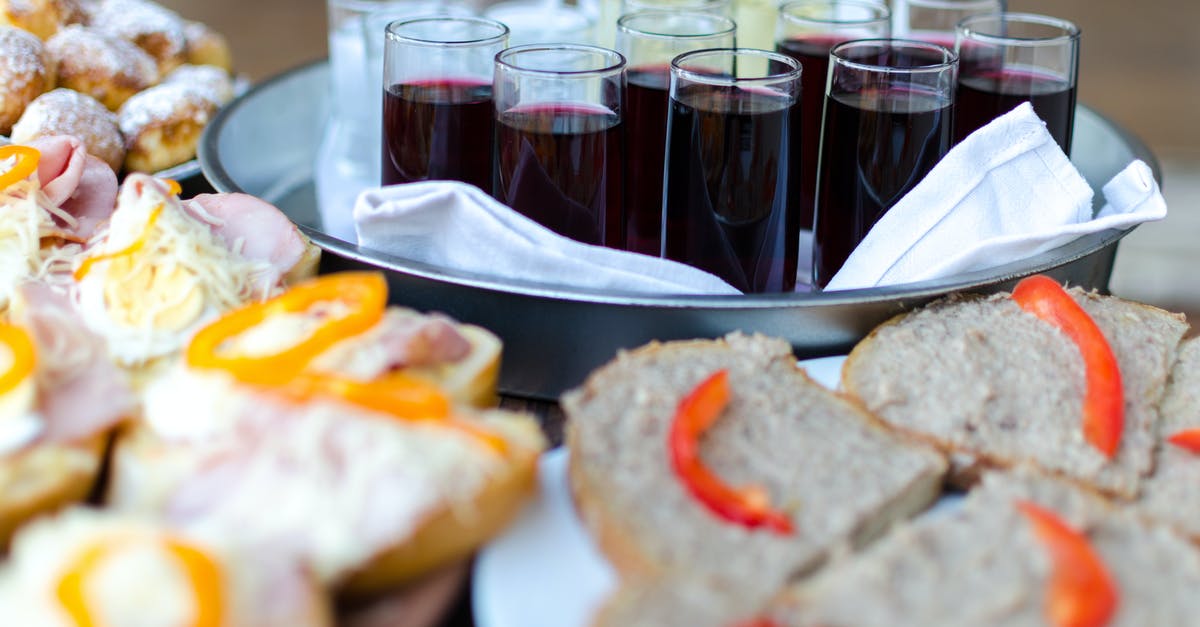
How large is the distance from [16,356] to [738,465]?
2.40 feet

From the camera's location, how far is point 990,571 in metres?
0.99

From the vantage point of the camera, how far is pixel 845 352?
150 cm

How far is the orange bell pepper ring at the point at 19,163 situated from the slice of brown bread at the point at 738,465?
2.62 ft

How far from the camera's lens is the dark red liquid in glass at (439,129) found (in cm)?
166

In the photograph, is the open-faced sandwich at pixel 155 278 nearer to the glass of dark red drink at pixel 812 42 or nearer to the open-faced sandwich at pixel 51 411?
the open-faced sandwich at pixel 51 411

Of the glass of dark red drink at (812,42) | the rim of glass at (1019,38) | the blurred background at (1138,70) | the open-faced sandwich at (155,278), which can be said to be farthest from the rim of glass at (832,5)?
the blurred background at (1138,70)

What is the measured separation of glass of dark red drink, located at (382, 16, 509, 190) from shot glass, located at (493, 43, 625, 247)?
4.1 inches

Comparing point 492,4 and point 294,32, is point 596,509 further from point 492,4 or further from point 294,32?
point 294,32

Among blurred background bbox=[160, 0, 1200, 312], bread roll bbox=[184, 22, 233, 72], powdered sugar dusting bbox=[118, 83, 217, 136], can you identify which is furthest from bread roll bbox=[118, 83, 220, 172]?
blurred background bbox=[160, 0, 1200, 312]

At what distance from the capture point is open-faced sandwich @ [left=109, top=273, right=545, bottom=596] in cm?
96

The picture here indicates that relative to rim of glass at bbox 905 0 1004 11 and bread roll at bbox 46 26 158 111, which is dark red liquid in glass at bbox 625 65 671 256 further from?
bread roll at bbox 46 26 158 111

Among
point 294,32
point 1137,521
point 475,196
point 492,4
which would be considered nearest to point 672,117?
point 475,196

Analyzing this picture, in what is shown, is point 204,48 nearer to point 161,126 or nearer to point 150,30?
point 150,30

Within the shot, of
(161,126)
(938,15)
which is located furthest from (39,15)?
(938,15)
